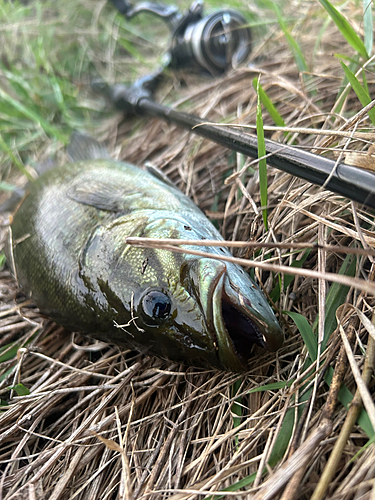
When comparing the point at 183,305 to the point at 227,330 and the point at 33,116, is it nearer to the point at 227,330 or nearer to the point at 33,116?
the point at 227,330

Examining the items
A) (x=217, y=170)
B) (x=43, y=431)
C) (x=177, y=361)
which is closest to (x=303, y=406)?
(x=177, y=361)

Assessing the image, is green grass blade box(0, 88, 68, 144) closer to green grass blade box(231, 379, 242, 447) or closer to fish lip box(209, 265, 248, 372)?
fish lip box(209, 265, 248, 372)

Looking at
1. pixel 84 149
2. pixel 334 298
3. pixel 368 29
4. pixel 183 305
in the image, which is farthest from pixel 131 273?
pixel 368 29

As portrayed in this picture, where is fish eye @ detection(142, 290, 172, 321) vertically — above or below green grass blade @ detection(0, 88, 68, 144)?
below

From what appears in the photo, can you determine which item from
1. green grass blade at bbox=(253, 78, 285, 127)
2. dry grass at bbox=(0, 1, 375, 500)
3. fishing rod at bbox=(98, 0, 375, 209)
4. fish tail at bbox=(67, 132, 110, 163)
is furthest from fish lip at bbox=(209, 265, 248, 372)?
fish tail at bbox=(67, 132, 110, 163)

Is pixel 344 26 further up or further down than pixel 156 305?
further up

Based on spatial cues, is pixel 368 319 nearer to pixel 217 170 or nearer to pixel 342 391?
pixel 342 391
